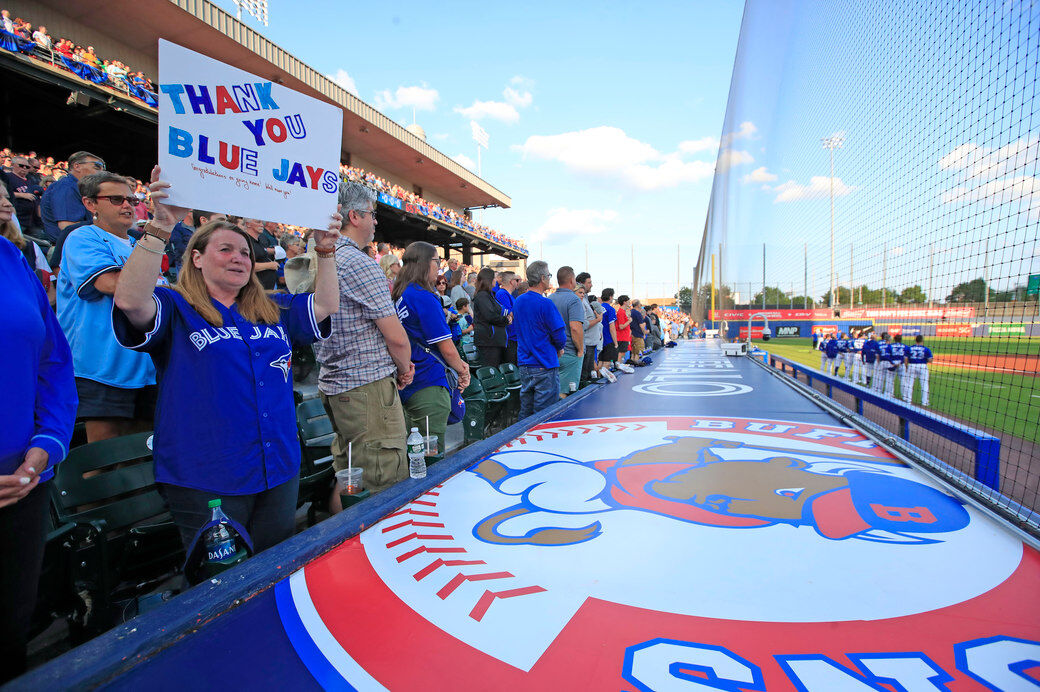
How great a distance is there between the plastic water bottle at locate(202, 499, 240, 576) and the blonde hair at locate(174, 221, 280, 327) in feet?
1.92

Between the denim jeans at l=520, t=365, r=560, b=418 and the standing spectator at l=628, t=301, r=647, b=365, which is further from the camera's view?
the standing spectator at l=628, t=301, r=647, b=365

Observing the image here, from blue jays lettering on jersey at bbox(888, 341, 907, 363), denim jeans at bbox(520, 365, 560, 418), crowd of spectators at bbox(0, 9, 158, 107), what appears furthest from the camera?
blue jays lettering on jersey at bbox(888, 341, 907, 363)

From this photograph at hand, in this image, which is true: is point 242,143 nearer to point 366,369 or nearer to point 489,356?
point 366,369

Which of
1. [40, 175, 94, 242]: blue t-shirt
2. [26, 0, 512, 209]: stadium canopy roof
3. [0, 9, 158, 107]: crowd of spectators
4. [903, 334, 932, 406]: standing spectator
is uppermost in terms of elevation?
[26, 0, 512, 209]: stadium canopy roof

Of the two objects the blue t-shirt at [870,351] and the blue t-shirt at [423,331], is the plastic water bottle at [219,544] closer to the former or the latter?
the blue t-shirt at [423,331]

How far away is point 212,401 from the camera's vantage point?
1.51 meters

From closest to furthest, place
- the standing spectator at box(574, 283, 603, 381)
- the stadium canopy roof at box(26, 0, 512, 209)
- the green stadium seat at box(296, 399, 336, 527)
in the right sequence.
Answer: the green stadium seat at box(296, 399, 336, 527)
the standing spectator at box(574, 283, 603, 381)
the stadium canopy roof at box(26, 0, 512, 209)

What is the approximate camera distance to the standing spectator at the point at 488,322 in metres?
5.09

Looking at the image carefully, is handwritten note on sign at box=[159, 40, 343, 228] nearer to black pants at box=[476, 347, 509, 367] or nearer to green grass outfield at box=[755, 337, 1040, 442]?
black pants at box=[476, 347, 509, 367]

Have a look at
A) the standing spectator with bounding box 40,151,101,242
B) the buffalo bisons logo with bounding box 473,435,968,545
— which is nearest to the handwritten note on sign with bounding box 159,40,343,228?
the buffalo bisons logo with bounding box 473,435,968,545

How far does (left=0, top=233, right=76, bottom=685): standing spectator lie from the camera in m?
1.16

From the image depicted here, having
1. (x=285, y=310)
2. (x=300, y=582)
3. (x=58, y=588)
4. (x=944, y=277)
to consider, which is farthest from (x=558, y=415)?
(x=944, y=277)

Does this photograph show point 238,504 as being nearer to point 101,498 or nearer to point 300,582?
point 300,582

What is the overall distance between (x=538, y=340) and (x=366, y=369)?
214 centimetres
